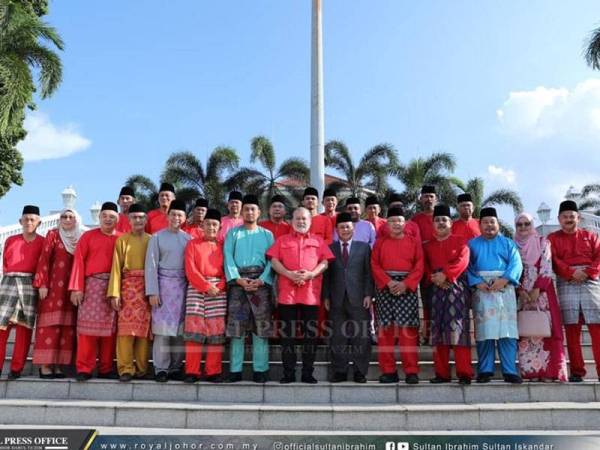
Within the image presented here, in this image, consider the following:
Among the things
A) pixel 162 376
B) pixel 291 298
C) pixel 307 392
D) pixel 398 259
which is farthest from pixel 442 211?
pixel 162 376

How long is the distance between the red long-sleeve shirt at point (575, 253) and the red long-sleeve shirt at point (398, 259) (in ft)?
5.50

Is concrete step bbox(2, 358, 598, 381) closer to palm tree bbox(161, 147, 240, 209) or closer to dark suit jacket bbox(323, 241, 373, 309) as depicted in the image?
dark suit jacket bbox(323, 241, 373, 309)

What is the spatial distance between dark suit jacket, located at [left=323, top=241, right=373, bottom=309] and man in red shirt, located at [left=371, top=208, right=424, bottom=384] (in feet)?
0.43

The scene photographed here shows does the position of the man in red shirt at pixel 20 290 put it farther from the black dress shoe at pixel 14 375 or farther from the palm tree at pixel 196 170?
the palm tree at pixel 196 170

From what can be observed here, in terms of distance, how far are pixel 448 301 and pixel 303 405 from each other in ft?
6.23

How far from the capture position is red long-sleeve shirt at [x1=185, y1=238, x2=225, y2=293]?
559 centimetres

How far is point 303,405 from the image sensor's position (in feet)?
16.9

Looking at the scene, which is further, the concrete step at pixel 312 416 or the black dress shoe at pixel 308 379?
the black dress shoe at pixel 308 379

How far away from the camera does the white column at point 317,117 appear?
1206 cm

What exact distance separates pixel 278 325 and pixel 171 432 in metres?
1.58

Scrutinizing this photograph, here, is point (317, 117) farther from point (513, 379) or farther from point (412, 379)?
point (513, 379)

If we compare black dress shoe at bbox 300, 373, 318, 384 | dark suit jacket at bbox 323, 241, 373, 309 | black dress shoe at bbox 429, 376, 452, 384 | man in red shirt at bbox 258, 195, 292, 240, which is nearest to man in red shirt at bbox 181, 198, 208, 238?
man in red shirt at bbox 258, 195, 292, 240

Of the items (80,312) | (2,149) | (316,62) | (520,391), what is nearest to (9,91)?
(2,149)

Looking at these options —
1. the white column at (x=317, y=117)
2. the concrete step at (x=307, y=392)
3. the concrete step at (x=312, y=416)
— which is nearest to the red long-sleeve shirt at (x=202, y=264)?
the concrete step at (x=307, y=392)
